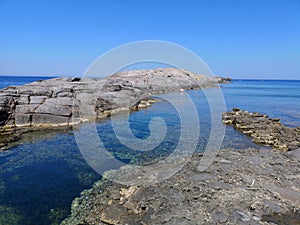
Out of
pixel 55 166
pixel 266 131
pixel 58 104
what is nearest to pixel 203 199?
pixel 55 166

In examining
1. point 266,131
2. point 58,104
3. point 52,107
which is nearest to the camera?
point 266,131

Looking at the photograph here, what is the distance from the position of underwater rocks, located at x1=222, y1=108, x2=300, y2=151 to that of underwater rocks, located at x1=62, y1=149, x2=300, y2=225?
18.8 feet

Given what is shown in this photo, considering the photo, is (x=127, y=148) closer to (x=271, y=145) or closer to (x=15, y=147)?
(x=15, y=147)

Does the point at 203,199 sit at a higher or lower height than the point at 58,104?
lower

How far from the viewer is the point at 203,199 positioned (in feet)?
25.0

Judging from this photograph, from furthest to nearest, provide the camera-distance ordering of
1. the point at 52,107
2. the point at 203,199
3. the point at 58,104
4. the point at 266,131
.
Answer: the point at 58,104
the point at 52,107
the point at 266,131
the point at 203,199

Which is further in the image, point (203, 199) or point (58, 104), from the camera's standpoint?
point (58, 104)

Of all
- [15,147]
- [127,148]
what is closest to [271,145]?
[127,148]

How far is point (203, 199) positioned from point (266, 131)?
13638 mm

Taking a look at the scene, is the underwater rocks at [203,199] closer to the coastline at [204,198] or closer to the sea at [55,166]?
the coastline at [204,198]

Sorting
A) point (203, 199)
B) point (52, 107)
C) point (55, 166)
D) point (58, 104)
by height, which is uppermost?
point (58, 104)

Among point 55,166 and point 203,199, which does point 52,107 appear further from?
point 203,199

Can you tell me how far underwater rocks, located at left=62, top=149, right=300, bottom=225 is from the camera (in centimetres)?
681

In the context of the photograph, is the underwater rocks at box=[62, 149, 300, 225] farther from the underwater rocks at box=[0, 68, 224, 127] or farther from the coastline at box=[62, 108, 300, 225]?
the underwater rocks at box=[0, 68, 224, 127]
